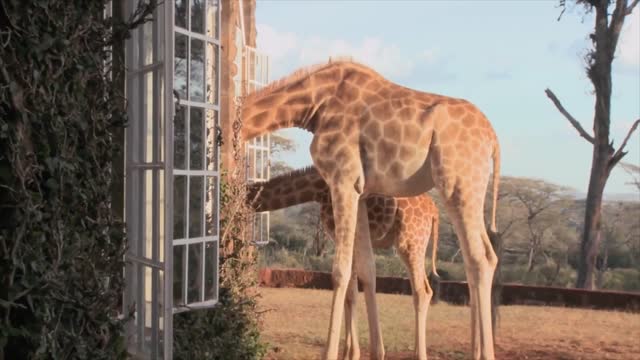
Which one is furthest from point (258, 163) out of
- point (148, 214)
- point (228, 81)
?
point (148, 214)

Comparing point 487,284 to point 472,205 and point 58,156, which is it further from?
point 58,156

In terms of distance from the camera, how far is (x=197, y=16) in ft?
12.8

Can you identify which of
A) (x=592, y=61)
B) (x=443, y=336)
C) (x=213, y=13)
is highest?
(x=592, y=61)

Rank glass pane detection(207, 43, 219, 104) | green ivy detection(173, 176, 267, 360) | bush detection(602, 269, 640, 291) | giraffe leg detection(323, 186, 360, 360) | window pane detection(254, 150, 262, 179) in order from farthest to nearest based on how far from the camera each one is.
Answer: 1. bush detection(602, 269, 640, 291)
2. window pane detection(254, 150, 262, 179)
3. giraffe leg detection(323, 186, 360, 360)
4. green ivy detection(173, 176, 267, 360)
5. glass pane detection(207, 43, 219, 104)

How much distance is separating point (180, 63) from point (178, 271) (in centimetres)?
95

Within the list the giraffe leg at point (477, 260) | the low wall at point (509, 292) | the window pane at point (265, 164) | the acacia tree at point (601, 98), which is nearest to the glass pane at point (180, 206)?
the giraffe leg at point (477, 260)

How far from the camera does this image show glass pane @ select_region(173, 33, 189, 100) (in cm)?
373

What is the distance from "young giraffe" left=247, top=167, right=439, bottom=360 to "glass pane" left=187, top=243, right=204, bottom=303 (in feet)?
6.09

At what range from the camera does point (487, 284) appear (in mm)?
5023

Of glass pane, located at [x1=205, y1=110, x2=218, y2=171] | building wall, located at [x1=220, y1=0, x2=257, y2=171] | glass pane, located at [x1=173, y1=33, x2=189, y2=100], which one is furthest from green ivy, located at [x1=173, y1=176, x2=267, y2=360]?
glass pane, located at [x1=173, y1=33, x2=189, y2=100]

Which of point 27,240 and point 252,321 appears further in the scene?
point 252,321

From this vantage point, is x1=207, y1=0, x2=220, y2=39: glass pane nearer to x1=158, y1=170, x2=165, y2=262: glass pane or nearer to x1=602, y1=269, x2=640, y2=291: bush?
x1=158, y1=170, x2=165, y2=262: glass pane

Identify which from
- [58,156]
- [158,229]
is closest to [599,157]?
[158,229]

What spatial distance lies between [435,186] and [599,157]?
268 inches
